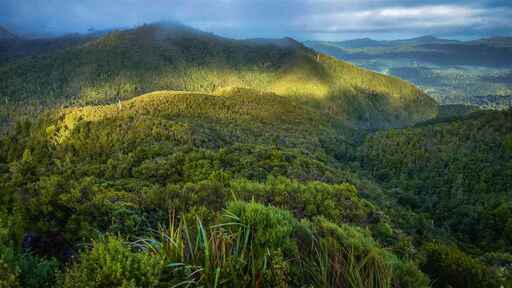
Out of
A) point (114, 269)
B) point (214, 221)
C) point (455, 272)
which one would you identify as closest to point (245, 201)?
point (214, 221)

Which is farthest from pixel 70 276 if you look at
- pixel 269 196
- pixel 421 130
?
pixel 421 130

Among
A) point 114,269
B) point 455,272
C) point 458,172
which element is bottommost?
point 458,172

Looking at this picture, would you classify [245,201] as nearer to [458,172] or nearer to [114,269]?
[114,269]

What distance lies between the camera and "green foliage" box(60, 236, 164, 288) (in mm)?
4703

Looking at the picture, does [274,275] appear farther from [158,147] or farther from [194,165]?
[158,147]

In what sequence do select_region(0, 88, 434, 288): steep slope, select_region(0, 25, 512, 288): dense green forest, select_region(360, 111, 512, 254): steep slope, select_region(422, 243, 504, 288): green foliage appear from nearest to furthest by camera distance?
select_region(0, 88, 434, 288): steep slope, select_region(0, 25, 512, 288): dense green forest, select_region(422, 243, 504, 288): green foliage, select_region(360, 111, 512, 254): steep slope

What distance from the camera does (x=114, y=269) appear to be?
470cm

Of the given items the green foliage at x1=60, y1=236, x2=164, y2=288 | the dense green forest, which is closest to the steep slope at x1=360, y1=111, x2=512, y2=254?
the dense green forest

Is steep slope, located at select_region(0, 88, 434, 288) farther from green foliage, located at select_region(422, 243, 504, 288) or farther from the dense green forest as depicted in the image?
green foliage, located at select_region(422, 243, 504, 288)

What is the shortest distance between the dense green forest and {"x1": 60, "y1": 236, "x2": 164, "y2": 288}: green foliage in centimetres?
3

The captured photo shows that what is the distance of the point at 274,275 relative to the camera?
5582 mm

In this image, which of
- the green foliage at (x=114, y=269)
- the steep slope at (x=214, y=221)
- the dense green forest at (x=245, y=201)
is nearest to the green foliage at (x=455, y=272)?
the dense green forest at (x=245, y=201)

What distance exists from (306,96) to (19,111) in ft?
469

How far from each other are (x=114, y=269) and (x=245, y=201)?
5753 millimetres
